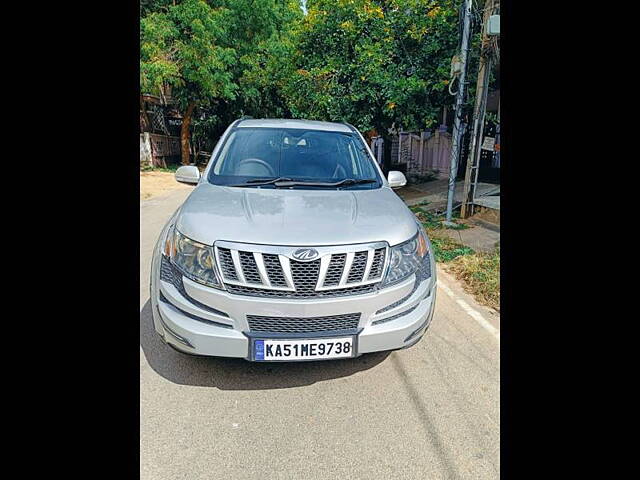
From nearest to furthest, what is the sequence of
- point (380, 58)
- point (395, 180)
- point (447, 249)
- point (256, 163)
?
point (256, 163) → point (395, 180) → point (447, 249) → point (380, 58)

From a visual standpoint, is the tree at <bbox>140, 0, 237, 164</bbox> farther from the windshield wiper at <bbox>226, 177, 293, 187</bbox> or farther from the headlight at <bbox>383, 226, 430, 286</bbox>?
the headlight at <bbox>383, 226, 430, 286</bbox>

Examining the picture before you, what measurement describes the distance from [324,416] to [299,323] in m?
0.56

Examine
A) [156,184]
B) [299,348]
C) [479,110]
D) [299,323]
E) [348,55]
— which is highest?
[348,55]

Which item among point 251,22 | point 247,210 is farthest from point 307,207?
point 251,22

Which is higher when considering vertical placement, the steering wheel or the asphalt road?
the steering wheel

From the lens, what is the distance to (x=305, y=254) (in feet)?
6.90

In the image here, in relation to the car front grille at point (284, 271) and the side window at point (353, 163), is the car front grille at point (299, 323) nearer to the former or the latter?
the car front grille at point (284, 271)

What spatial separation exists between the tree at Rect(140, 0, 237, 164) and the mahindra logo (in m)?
12.6

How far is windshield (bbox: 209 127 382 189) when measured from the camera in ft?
10.1

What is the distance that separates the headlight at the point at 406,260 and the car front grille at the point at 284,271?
0.76 ft

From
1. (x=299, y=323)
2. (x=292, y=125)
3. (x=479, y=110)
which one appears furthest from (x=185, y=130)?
(x=299, y=323)

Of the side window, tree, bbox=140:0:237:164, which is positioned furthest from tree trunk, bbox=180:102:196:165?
the side window

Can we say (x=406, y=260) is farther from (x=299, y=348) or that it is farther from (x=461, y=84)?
(x=461, y=84)
